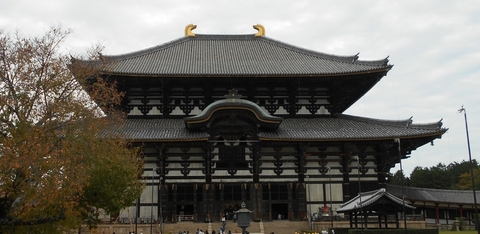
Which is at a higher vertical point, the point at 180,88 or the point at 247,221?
the point at 180,88

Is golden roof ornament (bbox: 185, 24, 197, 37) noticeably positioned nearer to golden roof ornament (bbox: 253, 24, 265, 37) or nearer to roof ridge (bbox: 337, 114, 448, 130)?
golden roof ornament (bbox: 253, 24, 265, 37)

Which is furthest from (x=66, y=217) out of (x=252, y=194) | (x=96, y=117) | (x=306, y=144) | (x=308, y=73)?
(x=308, y=73)

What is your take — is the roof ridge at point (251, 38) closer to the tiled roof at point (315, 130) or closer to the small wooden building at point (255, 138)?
the small wooden building at point (255, 138)

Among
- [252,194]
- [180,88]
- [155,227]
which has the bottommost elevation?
[155,227]

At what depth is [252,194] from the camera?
34.8 m

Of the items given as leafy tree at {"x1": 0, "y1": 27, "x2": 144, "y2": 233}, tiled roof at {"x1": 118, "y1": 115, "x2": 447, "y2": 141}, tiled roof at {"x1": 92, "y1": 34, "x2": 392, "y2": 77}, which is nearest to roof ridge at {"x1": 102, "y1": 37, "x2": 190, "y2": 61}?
tiled roof at {"x1": 92, "y1": 34, "x2": 392, "y2": 77}

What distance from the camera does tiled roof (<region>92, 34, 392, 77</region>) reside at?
37562 mm

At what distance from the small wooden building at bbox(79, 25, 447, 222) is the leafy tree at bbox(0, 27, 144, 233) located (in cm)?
1417

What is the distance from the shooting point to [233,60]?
1686 inches

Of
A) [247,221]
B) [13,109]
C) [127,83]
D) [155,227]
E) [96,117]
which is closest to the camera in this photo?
[13,109]

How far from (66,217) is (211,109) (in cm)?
1800

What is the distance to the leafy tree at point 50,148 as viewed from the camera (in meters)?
15.0

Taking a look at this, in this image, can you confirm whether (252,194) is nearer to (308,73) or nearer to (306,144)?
(306,144)

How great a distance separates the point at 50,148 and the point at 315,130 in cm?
2346
